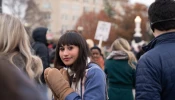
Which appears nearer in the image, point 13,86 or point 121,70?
point 13,86

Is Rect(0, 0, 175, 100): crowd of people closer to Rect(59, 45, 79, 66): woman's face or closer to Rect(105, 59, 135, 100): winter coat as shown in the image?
Rect(59, 45, 79, 66): woman's face

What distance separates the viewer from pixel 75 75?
362cm

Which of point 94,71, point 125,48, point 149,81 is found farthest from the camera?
point 125,48

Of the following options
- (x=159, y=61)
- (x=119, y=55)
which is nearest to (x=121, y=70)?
(x=119, y=55)

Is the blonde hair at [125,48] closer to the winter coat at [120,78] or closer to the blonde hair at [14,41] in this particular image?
the winter coat at [120,78]

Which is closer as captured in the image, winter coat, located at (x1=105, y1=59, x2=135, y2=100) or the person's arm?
the person's arm

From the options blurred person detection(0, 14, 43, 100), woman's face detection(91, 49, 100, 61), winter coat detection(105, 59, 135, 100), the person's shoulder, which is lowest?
winter coat detection(105, 59, 135, 100)

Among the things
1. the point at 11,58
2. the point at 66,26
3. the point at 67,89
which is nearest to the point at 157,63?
the point at 67,89

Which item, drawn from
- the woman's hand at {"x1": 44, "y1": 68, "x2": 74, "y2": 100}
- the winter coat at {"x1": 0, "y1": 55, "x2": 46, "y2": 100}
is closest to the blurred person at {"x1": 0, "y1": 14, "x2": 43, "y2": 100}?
the woman's hand at {"x1": 44, "y1": 68, "x2": 74, "y2": 100}

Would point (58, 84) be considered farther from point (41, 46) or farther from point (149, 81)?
point (41, 46)

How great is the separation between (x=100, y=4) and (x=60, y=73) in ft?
350

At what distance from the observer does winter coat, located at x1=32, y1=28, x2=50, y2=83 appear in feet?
23.9

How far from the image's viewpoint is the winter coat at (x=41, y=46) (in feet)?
23.9

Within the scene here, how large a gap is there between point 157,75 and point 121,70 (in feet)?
14.1
